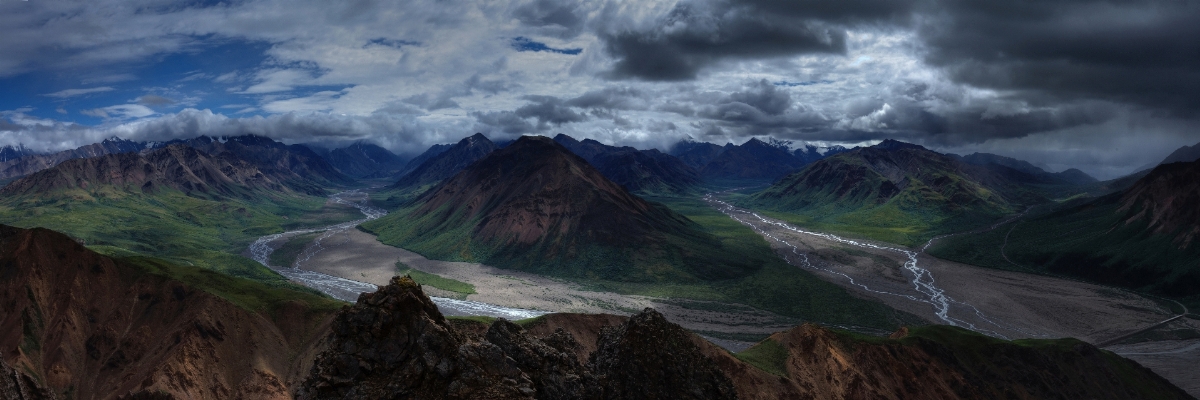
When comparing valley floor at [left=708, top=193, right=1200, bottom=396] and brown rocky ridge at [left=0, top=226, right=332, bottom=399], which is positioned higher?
brown rocky ridge at [left=0, top=226, right=332, bottom=399]

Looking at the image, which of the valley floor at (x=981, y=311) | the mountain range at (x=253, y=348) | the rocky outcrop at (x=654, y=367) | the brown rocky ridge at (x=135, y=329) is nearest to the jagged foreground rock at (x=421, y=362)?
the rocky outcrop at (x=654, y=367)

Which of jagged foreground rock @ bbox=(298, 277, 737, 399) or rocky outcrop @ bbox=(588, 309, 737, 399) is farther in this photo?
rocky outcrop @ bbox=(588, 309, 737, 399)

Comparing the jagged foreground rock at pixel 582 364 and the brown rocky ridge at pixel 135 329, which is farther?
the brown rocky ridge at pixel 135 329

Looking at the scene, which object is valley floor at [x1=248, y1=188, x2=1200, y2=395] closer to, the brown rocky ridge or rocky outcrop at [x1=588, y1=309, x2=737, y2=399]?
the brown rocky ridge

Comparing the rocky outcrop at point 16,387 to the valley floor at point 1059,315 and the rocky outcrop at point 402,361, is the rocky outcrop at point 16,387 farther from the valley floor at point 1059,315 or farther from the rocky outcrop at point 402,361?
the valley floor at point 1059,315

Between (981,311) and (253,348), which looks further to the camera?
(981,311)

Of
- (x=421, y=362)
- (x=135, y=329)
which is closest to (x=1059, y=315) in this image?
(x=421, y=362)

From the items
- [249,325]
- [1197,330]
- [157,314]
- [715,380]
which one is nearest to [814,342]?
[715,380]

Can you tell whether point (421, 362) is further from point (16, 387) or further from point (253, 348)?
point (253, 348)

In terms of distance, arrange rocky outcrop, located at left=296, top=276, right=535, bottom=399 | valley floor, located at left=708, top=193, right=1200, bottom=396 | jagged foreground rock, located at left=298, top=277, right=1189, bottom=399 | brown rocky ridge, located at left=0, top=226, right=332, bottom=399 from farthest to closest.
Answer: valley floor, located at left=708, top=193, right=1200, bottom=396, brown rocky ridge, located at left=0, top=226, right=332, bottom=399, jagged foreground rock, located at left=298, top=277, right=1189, bottom=399, rocky outcrop, located at left=296, top=276, right=535, bottom=399

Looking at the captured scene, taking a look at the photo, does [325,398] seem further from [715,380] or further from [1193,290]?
[1193,290]

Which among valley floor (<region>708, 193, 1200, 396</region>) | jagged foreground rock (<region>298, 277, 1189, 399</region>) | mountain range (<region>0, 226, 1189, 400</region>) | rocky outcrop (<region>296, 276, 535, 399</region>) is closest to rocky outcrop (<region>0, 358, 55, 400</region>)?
jagged foreground rock (<region>298, 277, 1189, 399</region>)
